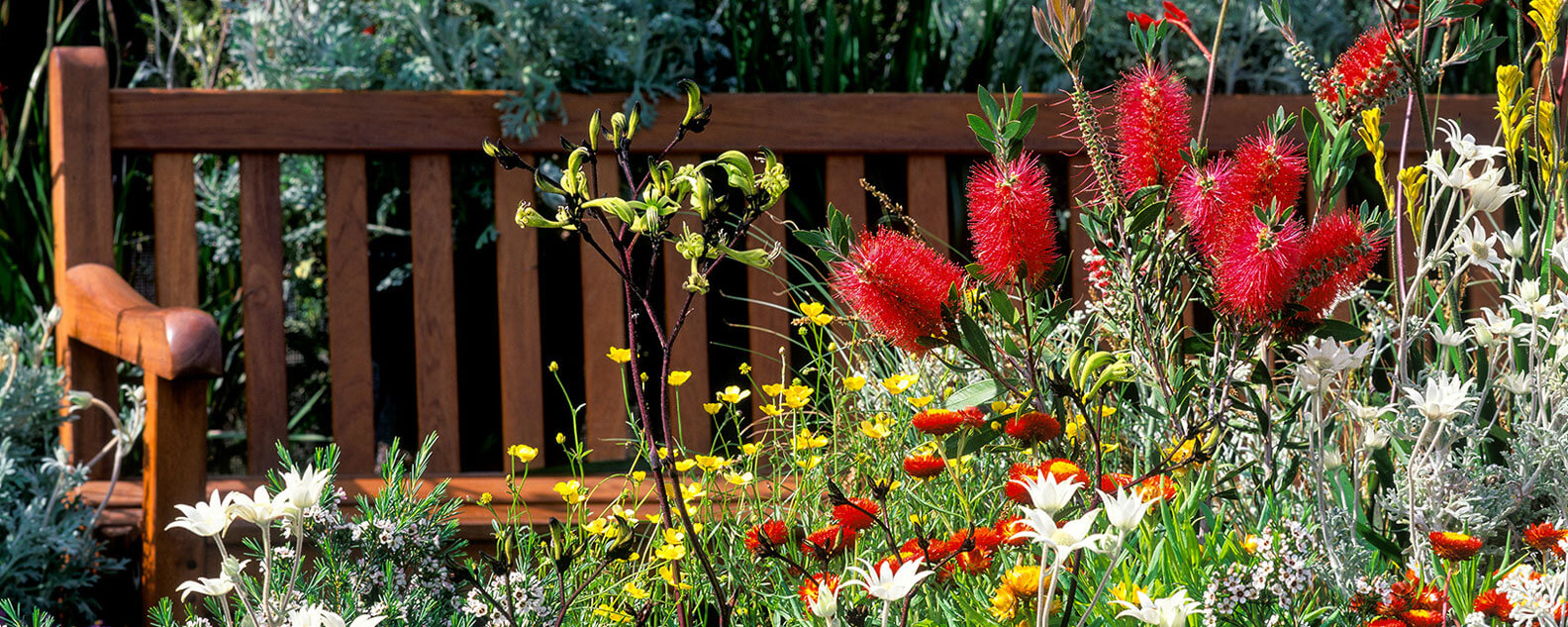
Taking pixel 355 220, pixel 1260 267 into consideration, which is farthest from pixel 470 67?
pixel 1260 267

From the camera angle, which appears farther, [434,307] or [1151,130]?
[434,307]

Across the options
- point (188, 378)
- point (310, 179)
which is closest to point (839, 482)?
point (188, 378)

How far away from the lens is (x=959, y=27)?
9.38 ft

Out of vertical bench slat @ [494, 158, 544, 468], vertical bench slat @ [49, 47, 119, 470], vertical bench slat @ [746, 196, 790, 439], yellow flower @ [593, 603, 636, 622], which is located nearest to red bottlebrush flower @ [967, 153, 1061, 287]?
yellow flower @ [593, 603, 636, 622]

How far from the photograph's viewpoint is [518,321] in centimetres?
227

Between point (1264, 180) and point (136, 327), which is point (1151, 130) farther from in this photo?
point (136, 327)

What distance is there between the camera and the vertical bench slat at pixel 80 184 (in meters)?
2.16

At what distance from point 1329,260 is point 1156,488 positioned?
28 cm

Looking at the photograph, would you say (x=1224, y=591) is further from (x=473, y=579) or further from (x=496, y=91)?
(x=496, y=91)

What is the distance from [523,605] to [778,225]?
3.72ft

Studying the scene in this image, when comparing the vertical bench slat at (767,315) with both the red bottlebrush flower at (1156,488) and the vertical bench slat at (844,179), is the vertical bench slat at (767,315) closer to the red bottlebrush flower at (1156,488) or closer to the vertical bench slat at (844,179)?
the vertical bench slat at (844,179)

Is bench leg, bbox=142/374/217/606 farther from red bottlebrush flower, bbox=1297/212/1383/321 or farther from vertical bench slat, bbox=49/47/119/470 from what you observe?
red bottlebrush flower, bbox=1297/212/1383/321

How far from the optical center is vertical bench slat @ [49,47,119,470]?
216 cm

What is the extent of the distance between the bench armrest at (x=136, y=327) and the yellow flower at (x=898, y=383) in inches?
34.3
